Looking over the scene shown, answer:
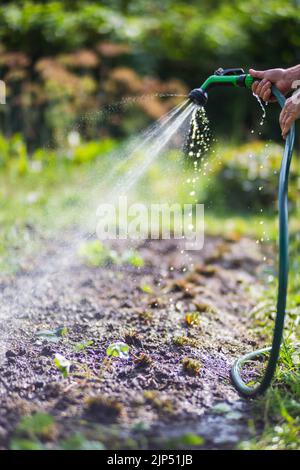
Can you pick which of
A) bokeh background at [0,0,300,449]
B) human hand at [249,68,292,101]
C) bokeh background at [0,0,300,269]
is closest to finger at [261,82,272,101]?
human hand at [249,68,292,101]

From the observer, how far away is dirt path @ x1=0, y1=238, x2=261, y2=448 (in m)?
1.59

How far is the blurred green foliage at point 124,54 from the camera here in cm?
577

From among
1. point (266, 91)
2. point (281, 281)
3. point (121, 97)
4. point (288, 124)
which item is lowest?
point (281, 281)

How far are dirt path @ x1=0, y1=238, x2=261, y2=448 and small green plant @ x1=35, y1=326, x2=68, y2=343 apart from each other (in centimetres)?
3

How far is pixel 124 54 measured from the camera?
6.92 meters

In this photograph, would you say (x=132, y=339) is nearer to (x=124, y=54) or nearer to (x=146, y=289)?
(x=146, y=289)

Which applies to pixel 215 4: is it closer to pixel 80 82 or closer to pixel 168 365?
pixel 80 82

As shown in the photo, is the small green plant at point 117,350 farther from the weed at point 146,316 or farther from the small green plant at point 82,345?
the weed at point 146,316

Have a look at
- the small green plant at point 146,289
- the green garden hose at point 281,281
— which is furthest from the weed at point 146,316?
the green garden hose at point 281,281

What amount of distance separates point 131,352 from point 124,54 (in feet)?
18.5

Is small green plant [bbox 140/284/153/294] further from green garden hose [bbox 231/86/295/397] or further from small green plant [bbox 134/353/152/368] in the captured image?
green garden hose [bbox 231/86/295/397]

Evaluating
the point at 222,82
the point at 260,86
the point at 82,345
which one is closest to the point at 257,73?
the point at 260,86
